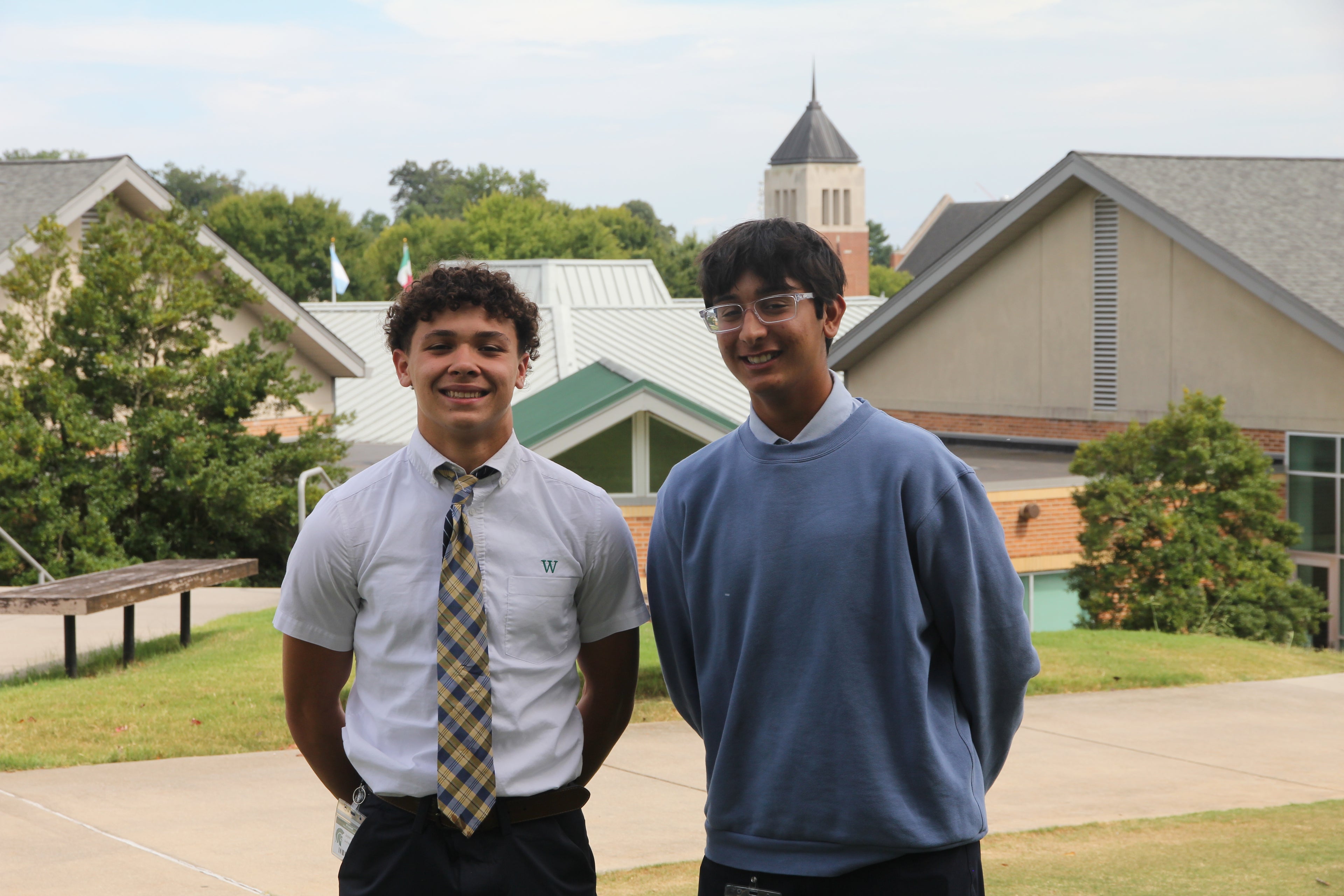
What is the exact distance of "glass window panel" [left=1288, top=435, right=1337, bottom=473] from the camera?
69.6ft

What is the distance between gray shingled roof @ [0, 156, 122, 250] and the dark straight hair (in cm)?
1999

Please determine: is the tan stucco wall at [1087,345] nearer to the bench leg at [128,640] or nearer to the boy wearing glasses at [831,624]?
the bench leg at [128,640]

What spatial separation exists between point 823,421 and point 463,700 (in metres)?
0.96

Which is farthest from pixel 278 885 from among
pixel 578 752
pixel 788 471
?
pixel 788 471

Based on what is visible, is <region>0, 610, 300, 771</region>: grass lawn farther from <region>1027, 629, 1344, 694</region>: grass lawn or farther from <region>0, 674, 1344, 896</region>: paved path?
<region>1027, 629, 1344, 694</region>: grass lawn

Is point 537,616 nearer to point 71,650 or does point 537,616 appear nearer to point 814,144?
point 71,650

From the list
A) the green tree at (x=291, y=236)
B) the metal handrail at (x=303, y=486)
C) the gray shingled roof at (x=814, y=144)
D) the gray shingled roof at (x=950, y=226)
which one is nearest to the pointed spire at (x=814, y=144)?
the gray shingled roof at (x=814, y=144)

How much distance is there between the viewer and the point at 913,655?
2.66 metres

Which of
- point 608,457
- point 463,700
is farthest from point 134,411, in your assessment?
point 463,700

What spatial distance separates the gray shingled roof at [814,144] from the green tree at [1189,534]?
101562 millimetres

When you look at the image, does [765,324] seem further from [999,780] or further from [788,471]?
[999,780]

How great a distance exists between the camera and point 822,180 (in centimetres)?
11612

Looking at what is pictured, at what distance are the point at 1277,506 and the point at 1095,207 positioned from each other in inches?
372

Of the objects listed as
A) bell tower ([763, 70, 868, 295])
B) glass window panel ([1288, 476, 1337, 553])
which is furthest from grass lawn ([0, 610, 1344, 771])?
bell tower ([763, 70, 868, 295])
